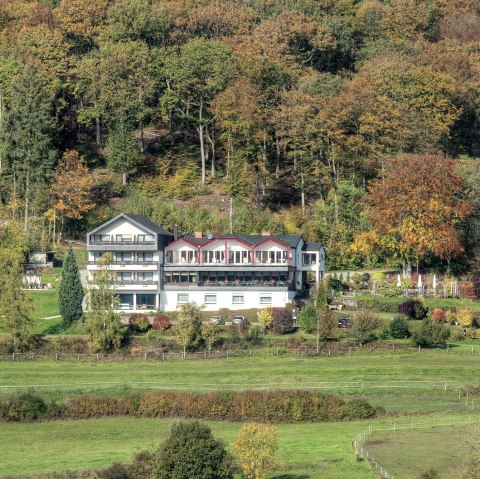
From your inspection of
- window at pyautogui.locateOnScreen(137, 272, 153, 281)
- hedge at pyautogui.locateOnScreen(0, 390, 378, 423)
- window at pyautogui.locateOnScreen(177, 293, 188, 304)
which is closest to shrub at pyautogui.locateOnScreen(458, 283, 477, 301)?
window at pyautogui.locateOnScreen(177, 293, 188, 304)

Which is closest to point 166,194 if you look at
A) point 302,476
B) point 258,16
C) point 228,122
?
point 228,122

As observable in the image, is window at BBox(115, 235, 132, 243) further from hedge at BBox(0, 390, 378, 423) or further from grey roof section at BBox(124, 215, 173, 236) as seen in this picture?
hedge at BBox(0, 390, 378, 423)

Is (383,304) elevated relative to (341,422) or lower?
elevated

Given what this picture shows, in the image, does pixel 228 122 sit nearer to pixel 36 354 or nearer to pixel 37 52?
pixel 37 52

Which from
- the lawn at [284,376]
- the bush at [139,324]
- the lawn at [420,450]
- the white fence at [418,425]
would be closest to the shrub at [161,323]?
the bush at [139,324]

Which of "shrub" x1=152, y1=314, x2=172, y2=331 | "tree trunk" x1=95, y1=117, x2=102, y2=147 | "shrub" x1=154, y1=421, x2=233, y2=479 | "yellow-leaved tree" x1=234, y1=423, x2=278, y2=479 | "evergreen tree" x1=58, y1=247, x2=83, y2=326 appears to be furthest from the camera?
"tree trunk" x1=95, y1=117, x2=102, y2=147

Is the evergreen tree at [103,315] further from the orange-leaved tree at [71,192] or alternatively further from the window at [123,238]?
the orange-leaved tree at [71,192]
